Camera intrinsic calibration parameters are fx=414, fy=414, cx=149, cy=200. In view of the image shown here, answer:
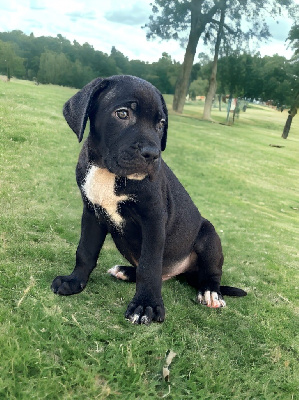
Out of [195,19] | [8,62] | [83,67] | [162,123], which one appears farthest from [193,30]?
[162,123]

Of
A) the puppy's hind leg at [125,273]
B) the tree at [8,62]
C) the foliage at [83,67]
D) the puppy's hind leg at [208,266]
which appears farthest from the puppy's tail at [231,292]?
the tree at [8,62]

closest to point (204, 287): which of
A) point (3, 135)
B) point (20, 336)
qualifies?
point (20, 336)

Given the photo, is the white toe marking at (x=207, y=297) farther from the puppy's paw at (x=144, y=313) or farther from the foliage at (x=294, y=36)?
the foliage at (x=294, y=36)

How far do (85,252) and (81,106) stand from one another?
1.41 metres

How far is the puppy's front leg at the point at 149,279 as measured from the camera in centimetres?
357

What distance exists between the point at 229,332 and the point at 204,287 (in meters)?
0.67

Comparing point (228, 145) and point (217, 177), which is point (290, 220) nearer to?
point (217, 177)

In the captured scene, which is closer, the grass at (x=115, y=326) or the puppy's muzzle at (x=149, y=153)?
the grass at (x=115, y=326)

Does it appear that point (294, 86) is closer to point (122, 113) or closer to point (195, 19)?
point (195, 19)

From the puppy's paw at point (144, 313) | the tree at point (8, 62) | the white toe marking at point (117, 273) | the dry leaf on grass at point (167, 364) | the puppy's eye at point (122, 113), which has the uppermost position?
the puppy's eye at point (122, 113)

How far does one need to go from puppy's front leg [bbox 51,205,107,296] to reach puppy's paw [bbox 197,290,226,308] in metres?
1.21

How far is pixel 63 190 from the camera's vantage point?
7.89 metres

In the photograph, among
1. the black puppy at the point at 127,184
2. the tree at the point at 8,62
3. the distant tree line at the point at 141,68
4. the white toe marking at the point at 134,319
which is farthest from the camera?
the tree at the point at 8,62

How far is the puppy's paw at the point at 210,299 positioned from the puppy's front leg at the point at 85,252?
47.7 inches
